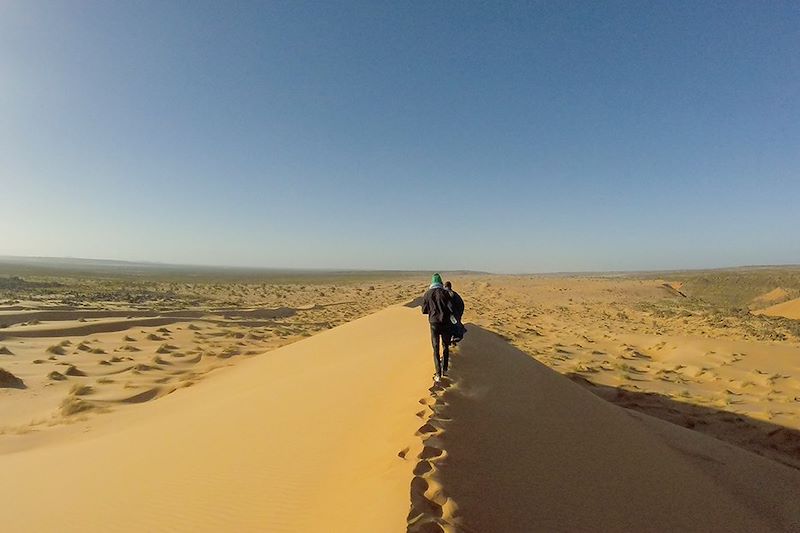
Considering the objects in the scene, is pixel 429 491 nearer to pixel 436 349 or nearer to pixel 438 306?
pixel 436 349

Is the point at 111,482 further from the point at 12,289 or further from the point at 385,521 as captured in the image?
the point at 12,289

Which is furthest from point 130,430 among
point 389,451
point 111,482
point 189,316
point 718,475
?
point 189,316

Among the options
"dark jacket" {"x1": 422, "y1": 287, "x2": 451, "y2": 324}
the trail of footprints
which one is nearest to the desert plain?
the trail of footprints

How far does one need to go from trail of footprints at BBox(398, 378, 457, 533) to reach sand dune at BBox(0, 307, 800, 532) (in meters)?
0.01

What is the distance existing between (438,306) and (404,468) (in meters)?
3.60

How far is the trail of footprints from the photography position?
2.60 meters

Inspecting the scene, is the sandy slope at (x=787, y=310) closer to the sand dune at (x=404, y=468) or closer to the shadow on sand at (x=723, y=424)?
the shadow on sand at (x=723, y=424)

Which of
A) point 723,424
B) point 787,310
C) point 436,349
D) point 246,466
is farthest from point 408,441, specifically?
point 787,310

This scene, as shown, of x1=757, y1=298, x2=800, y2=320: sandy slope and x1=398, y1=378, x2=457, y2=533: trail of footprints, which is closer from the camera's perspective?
x1=398, y1=378, x2=457, y2=533: trail of footprints

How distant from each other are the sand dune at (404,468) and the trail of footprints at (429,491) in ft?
0.04

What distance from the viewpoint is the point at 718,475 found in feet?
15.9

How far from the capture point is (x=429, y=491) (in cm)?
297

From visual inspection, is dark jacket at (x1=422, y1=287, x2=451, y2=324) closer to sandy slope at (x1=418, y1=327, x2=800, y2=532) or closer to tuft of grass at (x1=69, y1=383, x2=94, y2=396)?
sandy slope at (x1=418, y1=327, x2=800, y2=532)

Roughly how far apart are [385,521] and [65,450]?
231 inches
